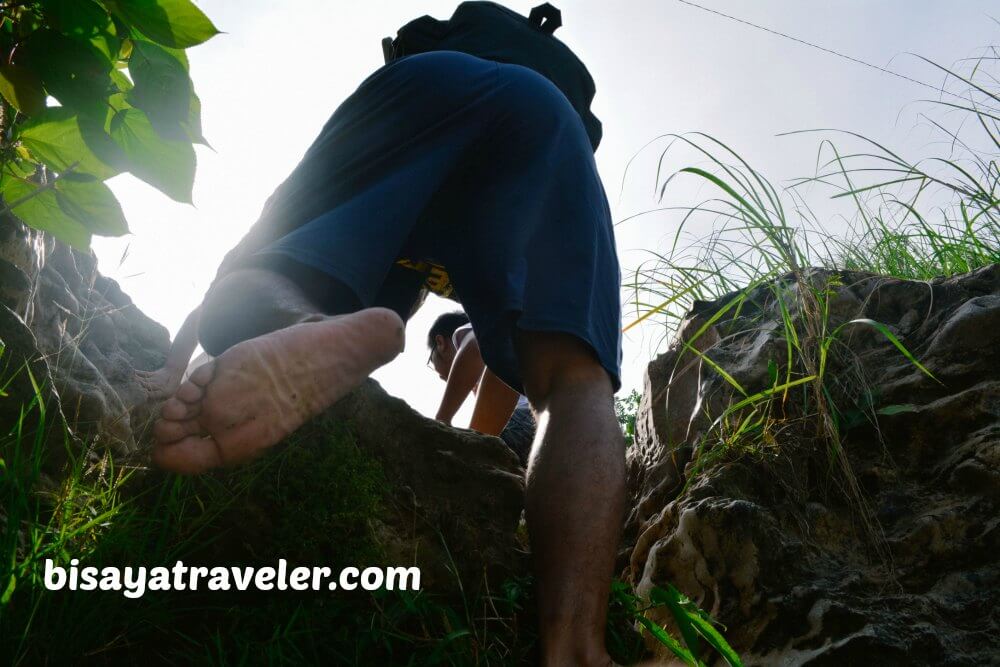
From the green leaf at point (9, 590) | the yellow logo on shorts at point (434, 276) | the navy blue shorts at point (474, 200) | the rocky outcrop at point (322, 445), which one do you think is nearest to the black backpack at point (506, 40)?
the navy blue shorts at point (474, 200)

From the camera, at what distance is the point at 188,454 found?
104cm

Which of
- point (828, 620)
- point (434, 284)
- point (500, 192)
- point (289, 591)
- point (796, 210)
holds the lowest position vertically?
point (828, 620)

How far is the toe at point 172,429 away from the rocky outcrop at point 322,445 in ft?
1.40

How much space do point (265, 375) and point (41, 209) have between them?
Result: 367 mm

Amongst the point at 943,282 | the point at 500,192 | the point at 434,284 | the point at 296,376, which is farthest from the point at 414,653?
the point at 943,282

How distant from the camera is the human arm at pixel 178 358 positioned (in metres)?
1.93

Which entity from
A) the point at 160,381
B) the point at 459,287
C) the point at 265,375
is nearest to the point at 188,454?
the point at 265,375

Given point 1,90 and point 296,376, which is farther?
point 296,376

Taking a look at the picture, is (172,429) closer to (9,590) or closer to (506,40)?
(9,590)

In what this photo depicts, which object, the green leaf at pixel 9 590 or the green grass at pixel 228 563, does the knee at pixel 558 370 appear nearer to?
the green grass at pixel 228 563

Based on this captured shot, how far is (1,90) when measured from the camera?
76 centimetres

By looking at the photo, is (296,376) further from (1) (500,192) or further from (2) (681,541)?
(2) (681,541)

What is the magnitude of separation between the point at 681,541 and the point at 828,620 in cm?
32

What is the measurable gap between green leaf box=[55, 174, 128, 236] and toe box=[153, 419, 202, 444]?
0.32 m
